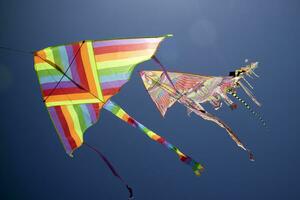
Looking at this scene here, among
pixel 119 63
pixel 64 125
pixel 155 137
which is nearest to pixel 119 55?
pixel 119 63

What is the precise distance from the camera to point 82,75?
170 inches

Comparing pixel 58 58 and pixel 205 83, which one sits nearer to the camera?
pixel 58 58

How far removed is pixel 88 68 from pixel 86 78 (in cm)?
14

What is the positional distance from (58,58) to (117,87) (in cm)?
84

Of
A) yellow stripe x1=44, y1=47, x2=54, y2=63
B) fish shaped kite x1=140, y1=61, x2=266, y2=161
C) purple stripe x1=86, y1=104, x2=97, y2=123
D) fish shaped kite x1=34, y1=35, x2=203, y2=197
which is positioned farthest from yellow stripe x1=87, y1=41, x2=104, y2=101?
fish shaped kite x1=140, y1=61, x2=266, y2=161

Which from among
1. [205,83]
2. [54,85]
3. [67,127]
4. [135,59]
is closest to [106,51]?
[135,59]

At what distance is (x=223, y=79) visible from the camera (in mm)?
4895

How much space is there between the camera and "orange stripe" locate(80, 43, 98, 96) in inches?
164

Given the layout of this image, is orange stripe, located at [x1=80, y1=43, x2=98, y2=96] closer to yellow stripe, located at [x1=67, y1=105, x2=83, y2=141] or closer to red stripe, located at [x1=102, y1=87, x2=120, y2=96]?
red stripe, located at [x1=102, y1=87, x2=120, y2=96]

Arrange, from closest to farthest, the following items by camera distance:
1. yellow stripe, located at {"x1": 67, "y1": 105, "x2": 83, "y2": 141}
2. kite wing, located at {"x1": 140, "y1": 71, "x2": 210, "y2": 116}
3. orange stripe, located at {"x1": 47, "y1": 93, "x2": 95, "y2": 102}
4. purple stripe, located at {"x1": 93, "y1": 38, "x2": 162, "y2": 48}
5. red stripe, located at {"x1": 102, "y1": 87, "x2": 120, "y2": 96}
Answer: purple stripe, located at {"x1": 93, "y1": 38, "x2": 162, "y2": 48}
red stripe, located at {"x1": 102, "y1": 87, "x2": 120, "y2": 96}
orange stripe, located at {"x1": 47, "y1": 93, "x2": 95, "y2": 102}
yellow stripe, located at {"x1": 67, "y1": 105, "x2": 83, "y2": 141}
kite wing, located at {"x1": 140, "y1": 71, "x2": 210, "y2": 116}

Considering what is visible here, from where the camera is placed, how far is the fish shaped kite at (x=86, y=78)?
407cm

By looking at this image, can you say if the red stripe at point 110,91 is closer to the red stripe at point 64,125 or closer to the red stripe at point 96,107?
the red stripe at point 96,107

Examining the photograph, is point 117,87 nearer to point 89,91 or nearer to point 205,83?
point 89,91

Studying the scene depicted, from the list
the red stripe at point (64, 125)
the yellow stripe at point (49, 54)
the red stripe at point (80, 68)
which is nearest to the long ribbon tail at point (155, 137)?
the red stripe at point (80, 68)
